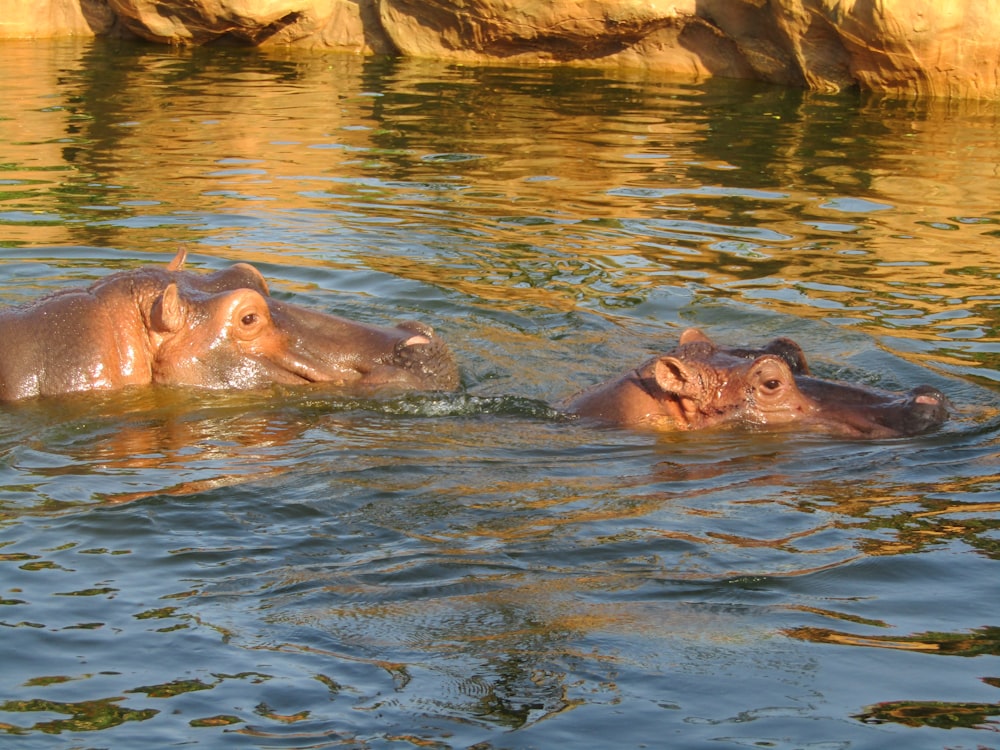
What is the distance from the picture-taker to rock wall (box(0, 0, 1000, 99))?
17000mm

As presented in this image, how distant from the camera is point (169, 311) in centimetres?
723

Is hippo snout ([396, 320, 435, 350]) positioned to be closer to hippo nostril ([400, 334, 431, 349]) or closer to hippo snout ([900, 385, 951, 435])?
hippo nostril ([400, 334, 431, 349])

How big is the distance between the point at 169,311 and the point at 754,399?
10.00 feet

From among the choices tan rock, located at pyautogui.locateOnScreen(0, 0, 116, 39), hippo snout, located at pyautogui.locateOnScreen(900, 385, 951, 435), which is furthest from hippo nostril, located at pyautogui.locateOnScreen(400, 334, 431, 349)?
tan rock, located at pyautogui.locateOnScreen(0, 0, 116, 39)

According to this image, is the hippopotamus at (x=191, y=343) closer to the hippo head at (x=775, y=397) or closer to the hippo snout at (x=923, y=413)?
the hippo head at (x=775, y=397)

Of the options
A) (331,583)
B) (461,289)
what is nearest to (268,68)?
(461,289)

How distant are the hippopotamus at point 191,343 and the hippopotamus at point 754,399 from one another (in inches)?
42.3

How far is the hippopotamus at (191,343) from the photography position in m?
7.23

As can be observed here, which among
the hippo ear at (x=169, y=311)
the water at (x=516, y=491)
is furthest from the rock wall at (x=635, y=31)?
the hippo ear at (x=169, y=311)

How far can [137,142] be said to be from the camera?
14953mm

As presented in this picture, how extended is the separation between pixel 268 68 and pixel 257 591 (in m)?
16.8

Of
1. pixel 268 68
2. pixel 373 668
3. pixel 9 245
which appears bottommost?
pixel 373 668

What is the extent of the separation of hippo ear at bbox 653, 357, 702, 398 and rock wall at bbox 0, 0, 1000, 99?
11160mm

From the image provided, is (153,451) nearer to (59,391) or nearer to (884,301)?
(59,391)
